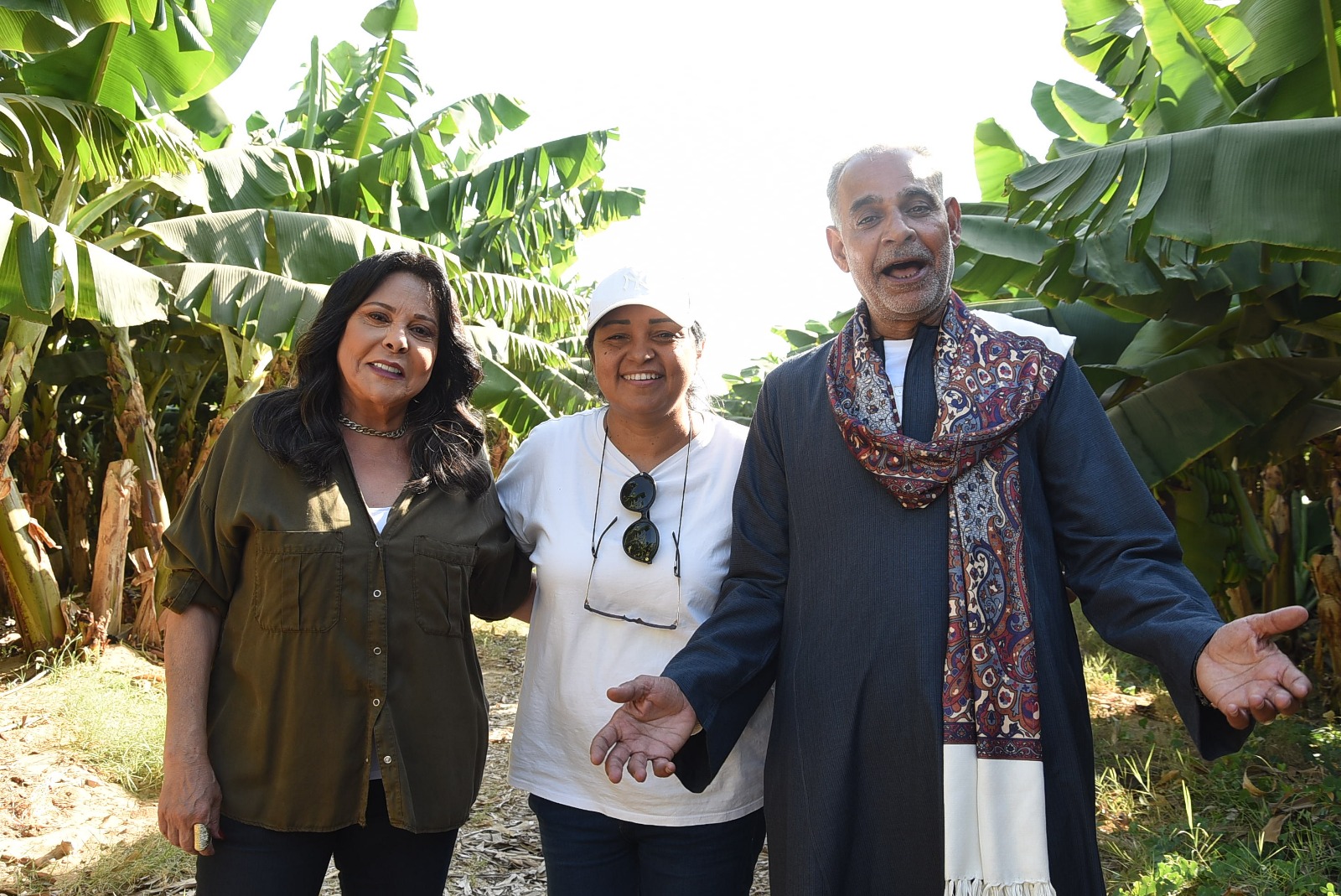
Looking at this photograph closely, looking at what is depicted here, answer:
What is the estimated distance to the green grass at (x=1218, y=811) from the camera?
3709 millimetres

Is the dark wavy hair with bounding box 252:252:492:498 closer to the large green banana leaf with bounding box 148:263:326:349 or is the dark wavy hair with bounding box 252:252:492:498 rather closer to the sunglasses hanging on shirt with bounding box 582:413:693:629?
the sunglasses hanging on shirt with bounding box 582:413:693:629

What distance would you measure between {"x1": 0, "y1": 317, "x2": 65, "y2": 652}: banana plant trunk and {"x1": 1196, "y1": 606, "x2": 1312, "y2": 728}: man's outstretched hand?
7.51m

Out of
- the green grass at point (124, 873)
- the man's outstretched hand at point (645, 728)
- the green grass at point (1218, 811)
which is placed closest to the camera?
the man's outstretched hand at point (645, 728)

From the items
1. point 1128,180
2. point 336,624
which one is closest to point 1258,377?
point 1128,180

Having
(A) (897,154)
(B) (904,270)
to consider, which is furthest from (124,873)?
(A) (897,154)

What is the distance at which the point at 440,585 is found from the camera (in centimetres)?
226

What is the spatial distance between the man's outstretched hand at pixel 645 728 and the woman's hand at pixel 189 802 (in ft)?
2.74

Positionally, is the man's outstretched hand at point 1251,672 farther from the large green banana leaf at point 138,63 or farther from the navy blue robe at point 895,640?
the large green banana leaf at point 138,63

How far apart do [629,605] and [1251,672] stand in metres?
1.27

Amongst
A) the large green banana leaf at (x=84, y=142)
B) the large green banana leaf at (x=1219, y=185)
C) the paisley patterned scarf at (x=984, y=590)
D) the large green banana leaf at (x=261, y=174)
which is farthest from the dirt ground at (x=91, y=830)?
the large green banana leaf at (x=261, y=174)

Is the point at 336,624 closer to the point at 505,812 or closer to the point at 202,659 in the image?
the point at 202,659

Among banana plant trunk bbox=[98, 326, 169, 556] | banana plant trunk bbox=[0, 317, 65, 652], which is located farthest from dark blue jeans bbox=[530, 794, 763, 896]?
banana plant trunk bbox=[98, 326, 169, 556]

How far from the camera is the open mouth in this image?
215 cm

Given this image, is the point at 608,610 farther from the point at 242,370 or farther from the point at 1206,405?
the point at 242,370
